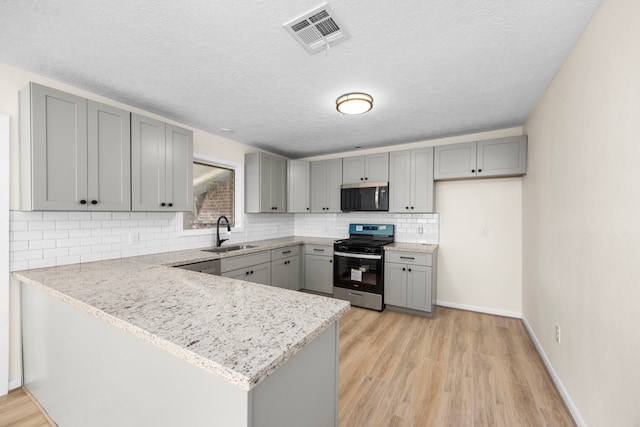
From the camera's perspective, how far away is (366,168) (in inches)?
163

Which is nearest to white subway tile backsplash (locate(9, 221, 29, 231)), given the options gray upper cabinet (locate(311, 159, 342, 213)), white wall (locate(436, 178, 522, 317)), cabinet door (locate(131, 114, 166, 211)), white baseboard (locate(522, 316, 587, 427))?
cabinet door (locate(131, 114, 166, 211))

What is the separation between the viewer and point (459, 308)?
12.4 feet

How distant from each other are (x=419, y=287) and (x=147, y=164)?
11.1 ft

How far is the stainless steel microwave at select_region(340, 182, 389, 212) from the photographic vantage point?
13.1 feet

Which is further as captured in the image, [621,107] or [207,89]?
[207,89]

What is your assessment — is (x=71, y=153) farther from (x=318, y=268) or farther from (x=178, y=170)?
(x=318, y=268)

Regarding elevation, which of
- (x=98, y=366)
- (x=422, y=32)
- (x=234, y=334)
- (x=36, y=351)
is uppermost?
(x=422, y=32)

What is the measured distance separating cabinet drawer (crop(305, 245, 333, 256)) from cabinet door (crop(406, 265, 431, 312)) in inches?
47.1

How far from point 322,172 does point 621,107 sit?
11.6 feet

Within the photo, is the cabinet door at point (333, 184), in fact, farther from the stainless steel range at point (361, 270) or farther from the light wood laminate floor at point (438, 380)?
the light wood laminate floor at point (438, 380)

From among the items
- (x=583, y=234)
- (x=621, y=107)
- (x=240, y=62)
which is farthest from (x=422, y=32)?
(x=583, y=234)

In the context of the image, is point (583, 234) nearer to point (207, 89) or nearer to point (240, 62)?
point (240, 62)

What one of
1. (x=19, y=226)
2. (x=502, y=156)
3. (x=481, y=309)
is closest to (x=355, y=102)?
(x=502, y=156)

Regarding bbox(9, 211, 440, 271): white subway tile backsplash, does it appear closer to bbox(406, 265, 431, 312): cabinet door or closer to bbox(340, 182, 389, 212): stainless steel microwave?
bbox(340, 182, 389, 212): stainless steel microwave
